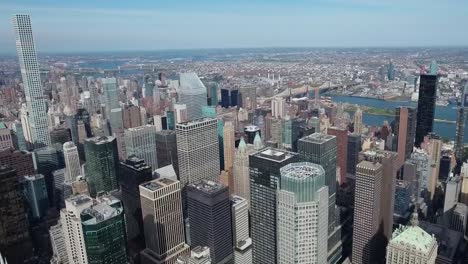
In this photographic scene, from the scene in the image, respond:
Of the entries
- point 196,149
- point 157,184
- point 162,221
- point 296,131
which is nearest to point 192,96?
point 296,131

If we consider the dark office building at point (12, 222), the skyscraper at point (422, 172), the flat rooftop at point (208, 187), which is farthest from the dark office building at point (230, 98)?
the dark office building at point (12, 222)

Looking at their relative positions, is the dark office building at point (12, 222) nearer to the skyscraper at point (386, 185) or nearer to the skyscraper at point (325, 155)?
the skyscraper at point (325, 155)

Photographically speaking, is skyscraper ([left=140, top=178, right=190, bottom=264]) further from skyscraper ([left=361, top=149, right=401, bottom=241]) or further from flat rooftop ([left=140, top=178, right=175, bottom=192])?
skyscraper ([left=361, top=149, right=401, bottom=241])

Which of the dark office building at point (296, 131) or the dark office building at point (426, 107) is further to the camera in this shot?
the dark office building at point (426, 107)

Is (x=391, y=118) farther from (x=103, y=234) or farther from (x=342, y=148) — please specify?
(x=103, y=234)

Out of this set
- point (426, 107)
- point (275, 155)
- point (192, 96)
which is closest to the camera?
point (275, 155)

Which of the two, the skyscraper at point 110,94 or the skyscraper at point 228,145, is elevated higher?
the skyscraper at point 110,94

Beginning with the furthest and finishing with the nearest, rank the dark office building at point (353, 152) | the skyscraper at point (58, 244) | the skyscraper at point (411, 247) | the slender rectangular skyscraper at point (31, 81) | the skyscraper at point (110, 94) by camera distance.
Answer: the skyscraper at point (110, 94)
the slender rectangular skyscraper at point (31, 81)
the dark office building at point (353, 152)
the skyscraper at point (58, 244)
the skyscraper at point (411, 247)
